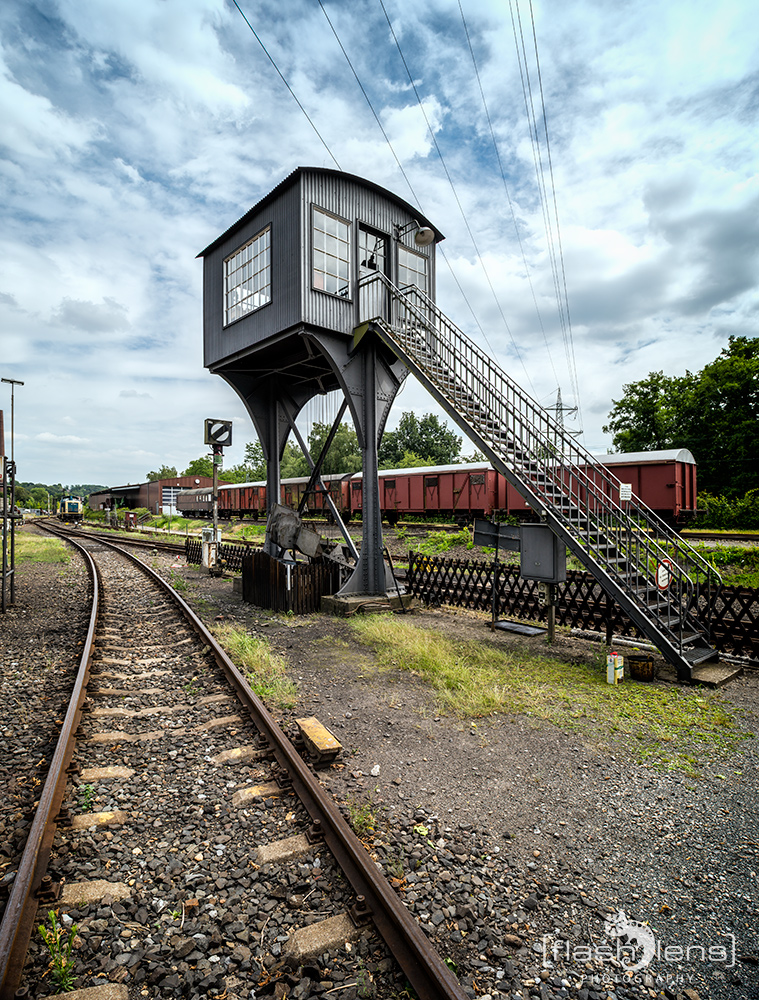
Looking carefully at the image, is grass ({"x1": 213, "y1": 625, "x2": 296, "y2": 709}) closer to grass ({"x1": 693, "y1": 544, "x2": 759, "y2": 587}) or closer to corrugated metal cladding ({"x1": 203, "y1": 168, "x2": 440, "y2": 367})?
corrugated metal cladding ({"x1": 203, "y1": 168, "x2": 440, "y2": 367})

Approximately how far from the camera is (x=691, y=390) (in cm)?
4228

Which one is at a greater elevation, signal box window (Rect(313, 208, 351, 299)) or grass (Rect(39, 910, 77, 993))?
signal box window (Rect(313, 208, 351, 299))

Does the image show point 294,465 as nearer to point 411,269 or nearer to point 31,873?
point 411,269

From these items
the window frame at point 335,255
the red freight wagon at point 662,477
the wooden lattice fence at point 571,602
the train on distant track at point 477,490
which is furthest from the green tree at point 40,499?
the wooden lattice fence at point 571,602

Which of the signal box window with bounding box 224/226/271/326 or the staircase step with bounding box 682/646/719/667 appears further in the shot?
the signal box window with bounding box 224/226/271/326

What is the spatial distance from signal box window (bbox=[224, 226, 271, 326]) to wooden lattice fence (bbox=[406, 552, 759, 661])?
7.58 metres

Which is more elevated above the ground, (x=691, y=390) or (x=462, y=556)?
(x=691, y=390)

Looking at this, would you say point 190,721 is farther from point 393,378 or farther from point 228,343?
point 228,343

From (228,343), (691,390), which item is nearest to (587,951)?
(228,343)

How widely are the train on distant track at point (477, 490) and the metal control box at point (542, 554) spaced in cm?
812

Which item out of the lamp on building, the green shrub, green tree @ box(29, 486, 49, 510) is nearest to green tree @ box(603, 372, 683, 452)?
the green shrub

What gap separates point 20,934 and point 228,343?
12.8 m

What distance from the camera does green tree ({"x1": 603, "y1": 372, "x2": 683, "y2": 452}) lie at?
4272 cm

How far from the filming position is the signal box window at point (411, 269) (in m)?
12.8
